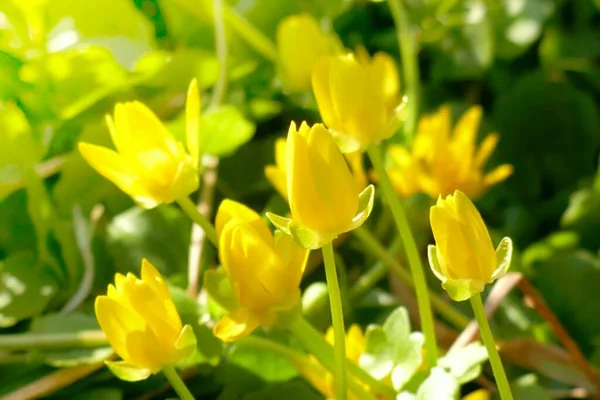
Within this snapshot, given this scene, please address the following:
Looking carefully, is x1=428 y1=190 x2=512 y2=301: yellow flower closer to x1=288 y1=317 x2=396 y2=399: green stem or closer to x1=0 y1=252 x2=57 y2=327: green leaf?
x1=288 y1=317 x2=396 y2=399: green stem

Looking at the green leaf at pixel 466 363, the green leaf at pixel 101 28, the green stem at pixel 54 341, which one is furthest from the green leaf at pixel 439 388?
the green leaf at pixel 101 28

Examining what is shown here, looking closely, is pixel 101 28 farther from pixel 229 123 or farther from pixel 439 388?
pixel 439 388

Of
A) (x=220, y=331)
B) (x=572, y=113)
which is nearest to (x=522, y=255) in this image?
(x=572, y=113)

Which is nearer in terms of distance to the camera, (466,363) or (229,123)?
(466,363)

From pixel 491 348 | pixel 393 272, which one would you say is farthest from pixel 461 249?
pixel 393 272

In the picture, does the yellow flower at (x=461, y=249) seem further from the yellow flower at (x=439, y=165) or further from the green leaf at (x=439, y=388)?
the yellow flower at (x=439, y=165)

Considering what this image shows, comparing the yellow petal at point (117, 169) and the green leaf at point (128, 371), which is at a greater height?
the yellow petal at point (117, 169)

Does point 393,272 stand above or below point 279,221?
below
